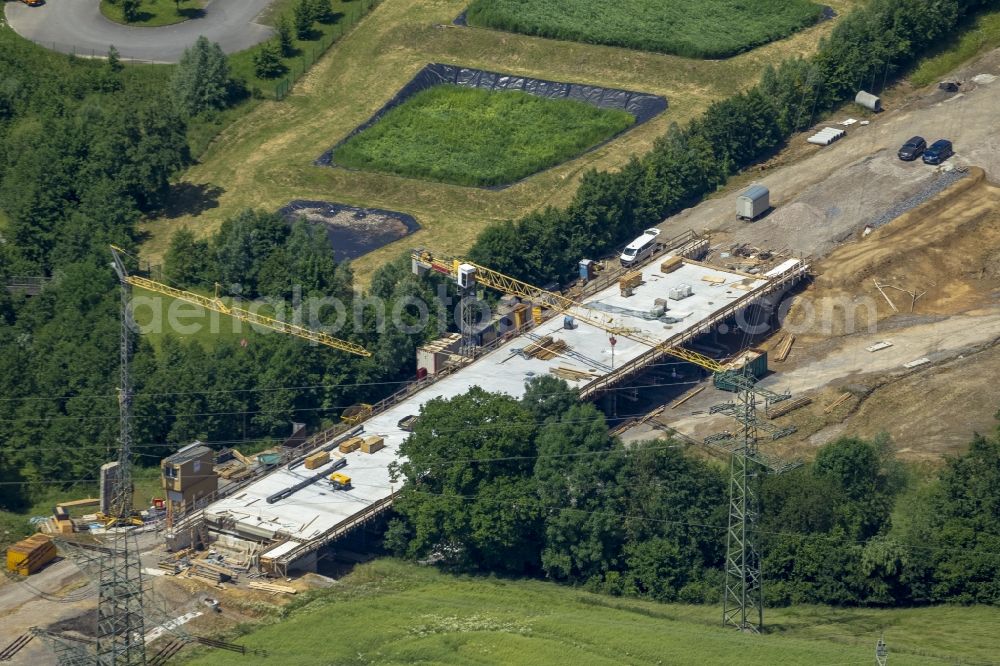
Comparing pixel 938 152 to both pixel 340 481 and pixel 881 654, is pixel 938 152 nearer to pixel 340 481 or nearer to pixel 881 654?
pixel 340 481

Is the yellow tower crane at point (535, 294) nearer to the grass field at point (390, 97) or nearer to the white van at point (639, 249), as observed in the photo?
the white van at point (639, 249)

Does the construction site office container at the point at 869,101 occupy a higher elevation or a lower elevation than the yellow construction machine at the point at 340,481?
higher

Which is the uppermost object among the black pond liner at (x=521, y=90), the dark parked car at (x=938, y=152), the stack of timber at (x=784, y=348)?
the dark parked car at (x=938, y=152)

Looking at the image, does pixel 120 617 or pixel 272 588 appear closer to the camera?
pixel 120 617

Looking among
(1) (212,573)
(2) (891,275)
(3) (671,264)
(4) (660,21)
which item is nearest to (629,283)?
(3) (671,264)

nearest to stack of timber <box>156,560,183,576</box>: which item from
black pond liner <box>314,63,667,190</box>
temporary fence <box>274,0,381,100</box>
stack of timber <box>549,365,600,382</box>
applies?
stack of timber <box>549,365,600,382</box>

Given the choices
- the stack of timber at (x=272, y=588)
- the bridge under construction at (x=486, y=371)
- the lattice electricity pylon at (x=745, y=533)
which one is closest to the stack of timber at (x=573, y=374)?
the bridge under construction at (x=486, y=371)

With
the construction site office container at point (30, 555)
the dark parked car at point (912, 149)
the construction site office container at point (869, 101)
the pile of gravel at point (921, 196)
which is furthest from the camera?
the construction site office container at point (869, 101)

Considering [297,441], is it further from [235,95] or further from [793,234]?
[235,95]
